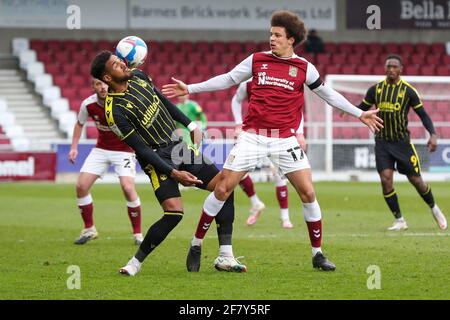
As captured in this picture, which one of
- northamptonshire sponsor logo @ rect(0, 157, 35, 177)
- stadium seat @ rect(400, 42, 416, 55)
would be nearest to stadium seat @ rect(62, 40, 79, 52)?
northamptonshire sponsor logo @ rect(0, 157, 35, 177)

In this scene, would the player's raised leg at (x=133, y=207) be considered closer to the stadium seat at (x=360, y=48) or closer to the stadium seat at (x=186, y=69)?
the stadium seat at (x=186, y=69)

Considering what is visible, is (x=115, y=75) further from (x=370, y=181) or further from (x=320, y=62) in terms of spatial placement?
(x=320, y=62)

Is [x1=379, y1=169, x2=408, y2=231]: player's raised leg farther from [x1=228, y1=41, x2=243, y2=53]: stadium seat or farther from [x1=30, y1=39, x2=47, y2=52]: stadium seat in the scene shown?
[x1=228, y1=41, x2=243, y2=53]: stadium seat

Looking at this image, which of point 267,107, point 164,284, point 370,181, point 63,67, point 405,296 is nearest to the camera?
point 405,296

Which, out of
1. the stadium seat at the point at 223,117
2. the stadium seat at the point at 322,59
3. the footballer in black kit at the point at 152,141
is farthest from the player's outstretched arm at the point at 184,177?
the stadium seat at the point at 322,59

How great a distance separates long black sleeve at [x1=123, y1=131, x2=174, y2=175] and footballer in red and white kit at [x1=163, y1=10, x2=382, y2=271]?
26.0 inches

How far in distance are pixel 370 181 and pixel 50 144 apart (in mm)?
8462

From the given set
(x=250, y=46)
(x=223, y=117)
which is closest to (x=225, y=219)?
(x=223, y=117)

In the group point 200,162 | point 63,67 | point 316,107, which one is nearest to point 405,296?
point 200,162

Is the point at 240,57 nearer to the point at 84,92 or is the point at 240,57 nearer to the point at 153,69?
the point at 153,69

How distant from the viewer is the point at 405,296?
24.6 feet

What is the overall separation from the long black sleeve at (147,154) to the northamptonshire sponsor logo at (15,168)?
16.0 meters

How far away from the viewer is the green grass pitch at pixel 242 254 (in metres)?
7.87

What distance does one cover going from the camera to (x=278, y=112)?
9.09 meters
